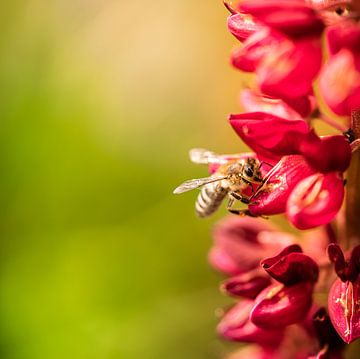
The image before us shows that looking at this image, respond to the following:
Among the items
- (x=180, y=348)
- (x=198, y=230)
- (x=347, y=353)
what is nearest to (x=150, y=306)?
(x=180, y=348)

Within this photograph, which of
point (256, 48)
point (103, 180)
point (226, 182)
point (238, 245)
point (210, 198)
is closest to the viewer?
point (256, 48)

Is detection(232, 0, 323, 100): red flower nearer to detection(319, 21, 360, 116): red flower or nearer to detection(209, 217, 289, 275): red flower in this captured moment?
detection(319, 21, 360, 116): red flower

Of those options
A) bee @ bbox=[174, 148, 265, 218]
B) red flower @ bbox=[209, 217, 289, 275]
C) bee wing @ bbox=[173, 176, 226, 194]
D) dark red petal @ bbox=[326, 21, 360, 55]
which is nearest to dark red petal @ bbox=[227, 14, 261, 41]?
→ dark red petal @ bbox=[326, 21, 360, 55]

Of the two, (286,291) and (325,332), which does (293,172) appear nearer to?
(286,291)

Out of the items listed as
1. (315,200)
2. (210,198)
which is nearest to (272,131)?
(315,200)

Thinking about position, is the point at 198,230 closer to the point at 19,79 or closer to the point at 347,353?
the point at 19,79

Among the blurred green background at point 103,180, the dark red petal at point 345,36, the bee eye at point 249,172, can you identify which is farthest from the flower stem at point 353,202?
the blurred green background at point 103,180
